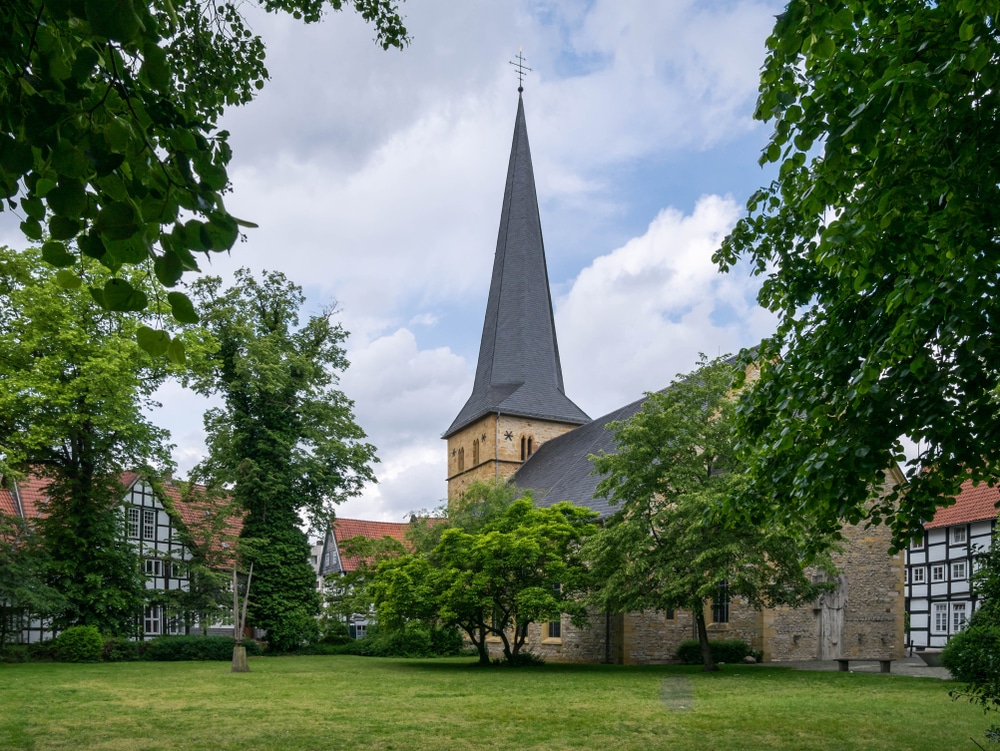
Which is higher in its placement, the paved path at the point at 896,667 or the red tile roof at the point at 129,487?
the red tile roof at the point at 129,487

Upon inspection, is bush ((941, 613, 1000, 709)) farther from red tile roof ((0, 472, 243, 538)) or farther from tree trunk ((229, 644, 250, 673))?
red tile roof ((0, 472, 243, 538))

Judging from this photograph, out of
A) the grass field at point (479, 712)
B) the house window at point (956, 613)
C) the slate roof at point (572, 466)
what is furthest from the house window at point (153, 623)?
the house window at point (956, 613)

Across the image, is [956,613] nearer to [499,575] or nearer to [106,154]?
[499,575]

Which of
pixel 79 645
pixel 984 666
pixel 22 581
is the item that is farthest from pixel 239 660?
pixel 984 666

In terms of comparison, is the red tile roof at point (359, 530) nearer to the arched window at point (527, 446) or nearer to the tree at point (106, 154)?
the arched window at point (527, 446)

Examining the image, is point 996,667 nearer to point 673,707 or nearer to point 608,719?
point 608,719

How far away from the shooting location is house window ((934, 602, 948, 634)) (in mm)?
29625

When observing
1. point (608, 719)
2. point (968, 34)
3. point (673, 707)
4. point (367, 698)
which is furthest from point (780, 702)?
point (968, 34)

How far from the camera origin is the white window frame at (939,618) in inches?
1166

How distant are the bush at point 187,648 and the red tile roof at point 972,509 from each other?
884 inches

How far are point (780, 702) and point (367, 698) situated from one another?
6611 millimetres

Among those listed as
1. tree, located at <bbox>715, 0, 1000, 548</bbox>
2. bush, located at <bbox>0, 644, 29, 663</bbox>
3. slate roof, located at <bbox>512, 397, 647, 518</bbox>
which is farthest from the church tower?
tree, located at <bbox>715, 0, 1000, 548</bbox>

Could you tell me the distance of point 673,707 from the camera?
13336mm

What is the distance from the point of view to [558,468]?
120ft
